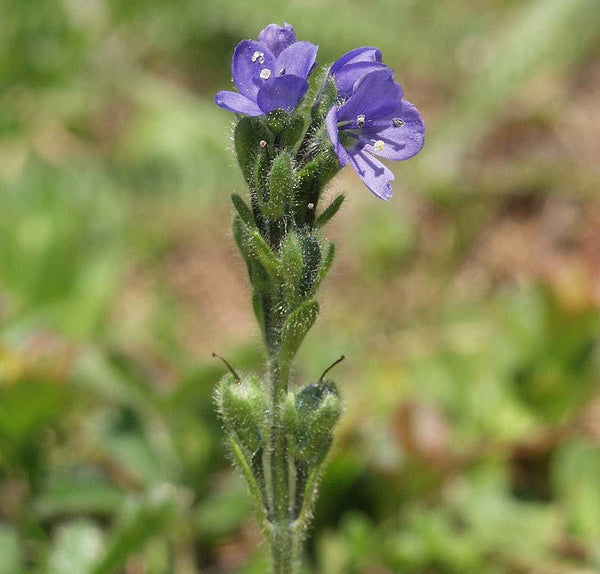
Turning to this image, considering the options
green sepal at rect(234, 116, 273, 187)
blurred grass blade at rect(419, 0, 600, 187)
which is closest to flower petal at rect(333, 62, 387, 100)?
green sepal at rect(234, 116, 273, 187)

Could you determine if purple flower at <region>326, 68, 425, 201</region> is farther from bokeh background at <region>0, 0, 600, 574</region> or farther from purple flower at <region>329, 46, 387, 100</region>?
bokeh background at <region>0, 0, 600, 574</region>

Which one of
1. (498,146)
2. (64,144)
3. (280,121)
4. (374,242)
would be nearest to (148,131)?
(64,144)

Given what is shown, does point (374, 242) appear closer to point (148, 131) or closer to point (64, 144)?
point (148, 131)

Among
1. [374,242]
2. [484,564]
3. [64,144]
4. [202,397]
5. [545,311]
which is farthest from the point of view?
[64,144]

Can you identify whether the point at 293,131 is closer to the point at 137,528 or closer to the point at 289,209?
the point at 289,209

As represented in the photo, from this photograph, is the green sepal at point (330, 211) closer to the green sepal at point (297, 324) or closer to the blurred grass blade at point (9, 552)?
the green sepal at point (297, 324)

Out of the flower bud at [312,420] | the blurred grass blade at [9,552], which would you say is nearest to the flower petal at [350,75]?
the flower bud at [312,420]
